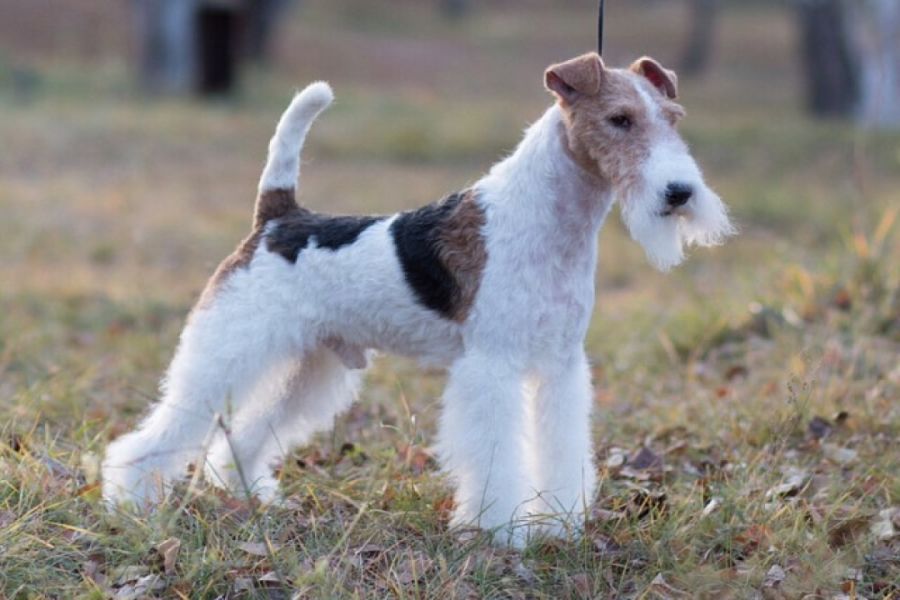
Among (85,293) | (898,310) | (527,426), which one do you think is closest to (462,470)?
(527,426)

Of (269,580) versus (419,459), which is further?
(419,459)

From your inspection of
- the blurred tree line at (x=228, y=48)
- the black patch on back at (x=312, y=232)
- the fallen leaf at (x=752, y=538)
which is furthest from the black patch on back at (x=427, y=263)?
the blurred tree line at (x=228, y=48)

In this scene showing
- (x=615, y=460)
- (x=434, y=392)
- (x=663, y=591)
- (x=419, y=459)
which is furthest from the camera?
(x=434, y=392)

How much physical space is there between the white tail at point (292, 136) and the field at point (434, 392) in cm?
99

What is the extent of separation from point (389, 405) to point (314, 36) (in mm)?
29173

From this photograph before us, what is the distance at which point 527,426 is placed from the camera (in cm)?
423

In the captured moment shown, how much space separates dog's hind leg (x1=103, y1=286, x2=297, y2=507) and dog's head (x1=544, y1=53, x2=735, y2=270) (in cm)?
127

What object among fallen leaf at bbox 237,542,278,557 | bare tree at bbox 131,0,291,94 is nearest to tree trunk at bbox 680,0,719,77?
bare tree at bbox 131,0,291,94

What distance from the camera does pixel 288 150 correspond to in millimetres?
4492

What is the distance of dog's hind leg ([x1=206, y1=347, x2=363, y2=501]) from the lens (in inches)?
179

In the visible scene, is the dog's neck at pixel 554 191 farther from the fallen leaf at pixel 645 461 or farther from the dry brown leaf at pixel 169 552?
the dry brown leaf at pixel 169 552

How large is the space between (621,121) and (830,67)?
18349 mm

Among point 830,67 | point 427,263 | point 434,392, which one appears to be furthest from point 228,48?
point 427,263

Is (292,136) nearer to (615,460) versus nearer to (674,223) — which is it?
(674,223)
